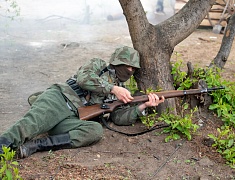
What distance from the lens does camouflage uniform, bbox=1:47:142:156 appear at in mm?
4000

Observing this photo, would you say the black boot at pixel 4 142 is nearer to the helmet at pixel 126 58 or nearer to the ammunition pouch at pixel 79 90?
the ammunition pouch at pixel 79 90

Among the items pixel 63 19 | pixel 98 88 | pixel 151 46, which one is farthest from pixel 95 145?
pixel 63 19

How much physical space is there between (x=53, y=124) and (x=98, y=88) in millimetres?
636

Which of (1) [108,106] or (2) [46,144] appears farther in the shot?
(1) [108,106]

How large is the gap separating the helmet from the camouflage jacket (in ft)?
0.53

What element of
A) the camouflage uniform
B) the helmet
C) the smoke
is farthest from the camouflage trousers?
the smoke

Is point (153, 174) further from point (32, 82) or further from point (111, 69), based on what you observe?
point (32, 82)

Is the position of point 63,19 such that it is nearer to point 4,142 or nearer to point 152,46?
point 152,46

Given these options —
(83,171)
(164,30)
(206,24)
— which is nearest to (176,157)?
(83,171)

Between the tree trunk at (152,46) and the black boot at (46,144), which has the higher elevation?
the tree trunk at (152,46)

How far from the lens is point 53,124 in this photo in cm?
422

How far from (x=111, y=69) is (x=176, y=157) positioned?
1331 mm

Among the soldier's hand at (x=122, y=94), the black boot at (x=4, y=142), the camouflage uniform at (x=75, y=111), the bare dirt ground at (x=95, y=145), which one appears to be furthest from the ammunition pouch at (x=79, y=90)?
the black boot at (x=4, y=142)

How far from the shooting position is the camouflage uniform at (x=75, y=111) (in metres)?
4.00
